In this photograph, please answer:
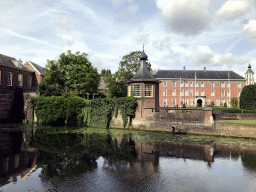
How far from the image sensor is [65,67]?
117ft

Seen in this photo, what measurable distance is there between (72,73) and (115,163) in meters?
27.1

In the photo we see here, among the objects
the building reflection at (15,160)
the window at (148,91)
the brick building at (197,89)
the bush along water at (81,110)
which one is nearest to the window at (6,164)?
the building reflection at (15,160)

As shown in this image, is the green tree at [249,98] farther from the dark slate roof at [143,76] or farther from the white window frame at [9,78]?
the white window frame at [9,78]

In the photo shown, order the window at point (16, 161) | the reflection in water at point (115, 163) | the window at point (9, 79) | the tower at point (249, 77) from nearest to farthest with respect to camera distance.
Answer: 1. the reflection in water at point (115, 163)
2. the window at point (16, 161)
3. the window at point (9, 79)
4. the tower at point (249, 77)

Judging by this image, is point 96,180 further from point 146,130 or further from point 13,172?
point 146,130

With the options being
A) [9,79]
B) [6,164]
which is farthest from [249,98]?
[9,79]

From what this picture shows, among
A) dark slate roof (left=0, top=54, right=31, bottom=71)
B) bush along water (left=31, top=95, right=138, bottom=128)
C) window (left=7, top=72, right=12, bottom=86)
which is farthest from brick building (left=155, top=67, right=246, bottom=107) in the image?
window (left=7, top=72, right=12, bottom=86)

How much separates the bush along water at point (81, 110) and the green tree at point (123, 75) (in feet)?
23.5

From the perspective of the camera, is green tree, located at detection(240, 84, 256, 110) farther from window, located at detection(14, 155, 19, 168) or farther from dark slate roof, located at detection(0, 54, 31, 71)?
dark slate roof, located at detection(0, 54, 31, 71)

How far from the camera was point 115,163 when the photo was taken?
10133 millimetres

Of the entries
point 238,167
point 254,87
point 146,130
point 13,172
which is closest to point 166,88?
point 254,87

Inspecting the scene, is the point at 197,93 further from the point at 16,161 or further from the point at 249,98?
the point at 16,161

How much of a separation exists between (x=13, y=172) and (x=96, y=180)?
4371 mm

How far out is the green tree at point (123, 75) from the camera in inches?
1243
